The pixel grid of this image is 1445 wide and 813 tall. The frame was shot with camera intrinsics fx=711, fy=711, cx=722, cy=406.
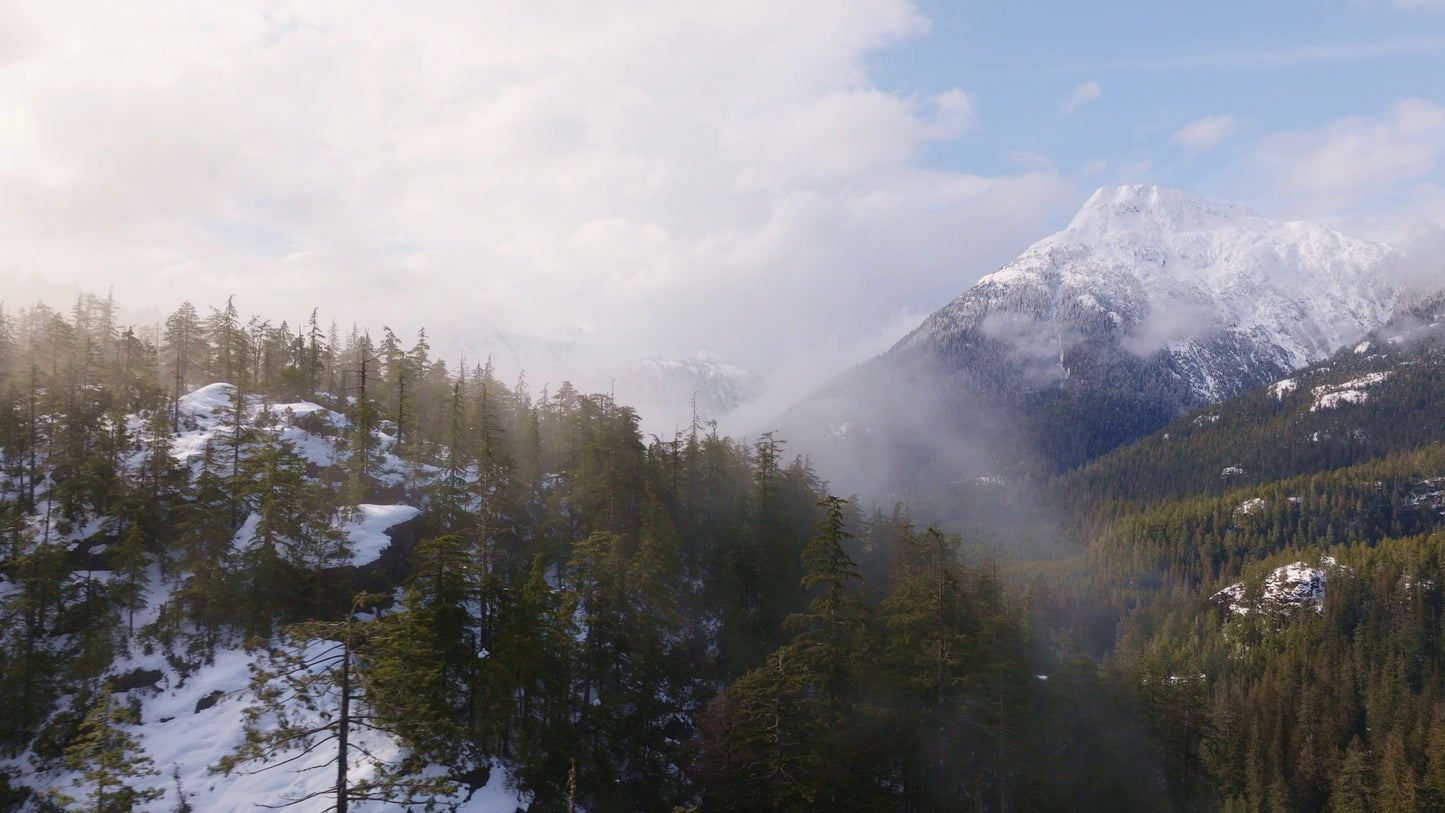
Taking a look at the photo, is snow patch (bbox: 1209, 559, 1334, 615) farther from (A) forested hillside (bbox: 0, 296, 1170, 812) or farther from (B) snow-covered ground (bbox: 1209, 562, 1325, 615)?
(A) forested hillside (bbox: 0, 296, 1170, 812)

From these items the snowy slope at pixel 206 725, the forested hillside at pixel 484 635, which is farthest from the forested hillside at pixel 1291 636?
the snowy slope at pixel 206 725

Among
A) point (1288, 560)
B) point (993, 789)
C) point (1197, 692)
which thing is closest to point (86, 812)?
point (993, 789)

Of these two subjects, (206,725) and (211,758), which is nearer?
(211,758)

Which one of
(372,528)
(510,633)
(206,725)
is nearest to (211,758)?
(206,725)

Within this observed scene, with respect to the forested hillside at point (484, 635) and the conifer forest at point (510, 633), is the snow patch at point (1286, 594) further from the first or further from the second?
the forested hillside at point (484, 635)

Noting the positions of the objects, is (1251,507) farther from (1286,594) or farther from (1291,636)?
(1291,636)

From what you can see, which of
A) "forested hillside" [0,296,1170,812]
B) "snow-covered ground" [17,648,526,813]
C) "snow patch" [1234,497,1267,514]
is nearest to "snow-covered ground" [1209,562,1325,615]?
"snow patch" [1234,497,1267,514]

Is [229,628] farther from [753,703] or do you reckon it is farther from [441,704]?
[753,703]

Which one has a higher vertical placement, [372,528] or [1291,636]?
[372,528]
